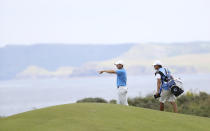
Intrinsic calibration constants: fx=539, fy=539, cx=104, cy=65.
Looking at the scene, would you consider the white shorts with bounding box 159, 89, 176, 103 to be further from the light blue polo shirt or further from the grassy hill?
the grassy hill

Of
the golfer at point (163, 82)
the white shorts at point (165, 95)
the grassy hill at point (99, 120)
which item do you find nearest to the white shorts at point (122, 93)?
the golfer at point (163, 82)

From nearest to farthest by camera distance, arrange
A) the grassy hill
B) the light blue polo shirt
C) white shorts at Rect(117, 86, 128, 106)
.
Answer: the grassy hill, the light blue polo shirt, white shorts at Rect(117, 86, 128, 106)

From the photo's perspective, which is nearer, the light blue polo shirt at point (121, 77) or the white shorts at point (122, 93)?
the light blue polo shirt at point (121, 77)

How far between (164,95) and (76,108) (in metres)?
3.69

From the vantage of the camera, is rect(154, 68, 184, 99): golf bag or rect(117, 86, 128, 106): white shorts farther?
A: rect(117, 86, 128, 106): white shorts

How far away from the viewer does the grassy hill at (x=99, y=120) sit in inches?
490

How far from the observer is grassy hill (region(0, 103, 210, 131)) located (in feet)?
40.8

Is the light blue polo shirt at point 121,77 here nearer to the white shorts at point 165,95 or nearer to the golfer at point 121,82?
the golfer at point 121,82

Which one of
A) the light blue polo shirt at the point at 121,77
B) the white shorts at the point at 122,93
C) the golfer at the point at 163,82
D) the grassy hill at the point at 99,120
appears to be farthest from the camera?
the white shorts at the point at 122,93

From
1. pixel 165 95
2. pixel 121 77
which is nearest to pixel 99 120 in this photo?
pixel 121 77

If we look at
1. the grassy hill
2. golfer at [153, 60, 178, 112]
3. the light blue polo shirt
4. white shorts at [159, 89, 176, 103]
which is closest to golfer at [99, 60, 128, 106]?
the light blue polo shirt

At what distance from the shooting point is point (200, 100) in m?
28.6

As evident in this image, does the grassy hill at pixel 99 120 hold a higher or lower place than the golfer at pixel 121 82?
lower

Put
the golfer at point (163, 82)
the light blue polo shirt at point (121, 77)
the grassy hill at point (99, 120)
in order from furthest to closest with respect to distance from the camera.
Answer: the light blue polo shirt at point (121, 77)
the golfer at point (163, 82)
the grassy hill at point (99, 120)
